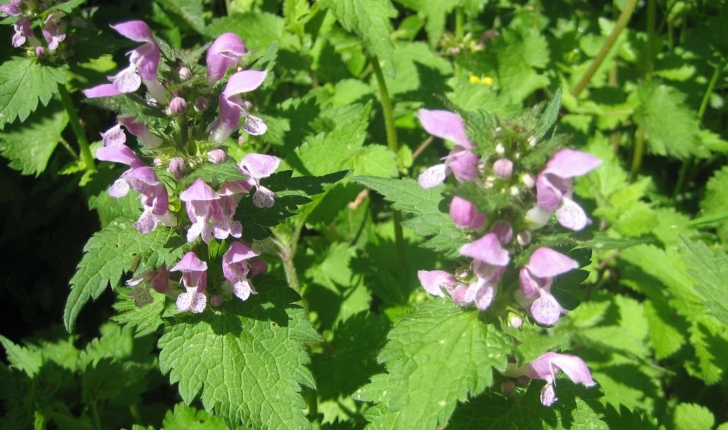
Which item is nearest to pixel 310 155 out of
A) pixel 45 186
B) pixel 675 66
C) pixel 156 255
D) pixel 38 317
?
pixel 156 255

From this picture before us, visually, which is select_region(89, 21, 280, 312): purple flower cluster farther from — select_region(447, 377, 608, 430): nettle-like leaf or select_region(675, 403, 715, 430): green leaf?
select_region(675, 403, 715, 430): green leaf

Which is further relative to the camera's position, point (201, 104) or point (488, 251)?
point (201, 104)

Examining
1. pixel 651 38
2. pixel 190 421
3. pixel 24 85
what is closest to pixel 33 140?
pixel 24 85

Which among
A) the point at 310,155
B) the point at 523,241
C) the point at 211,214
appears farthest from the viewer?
the point at 310,155

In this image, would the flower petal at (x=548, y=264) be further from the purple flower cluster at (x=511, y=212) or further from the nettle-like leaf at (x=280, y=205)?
the nettle-like leaf at (x=280, y=205)

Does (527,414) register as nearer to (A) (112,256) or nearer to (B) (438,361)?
(B) (438,361)

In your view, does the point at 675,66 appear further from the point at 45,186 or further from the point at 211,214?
the point at 45,186

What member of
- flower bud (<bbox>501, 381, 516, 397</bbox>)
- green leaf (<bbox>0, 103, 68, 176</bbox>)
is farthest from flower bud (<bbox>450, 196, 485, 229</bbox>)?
green leaf (<bbox>0, 103, 68, 176</bbox>)
